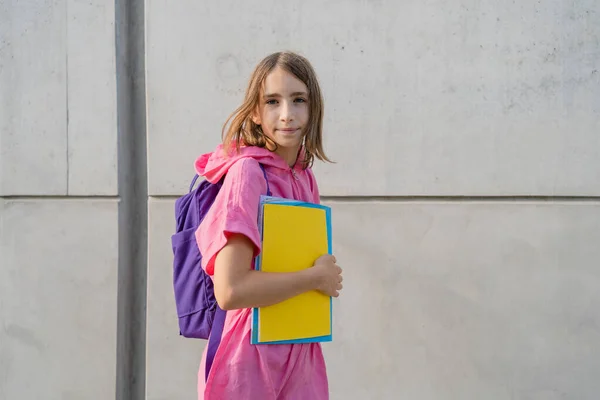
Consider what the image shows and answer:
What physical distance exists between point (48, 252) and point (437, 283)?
6.23ft

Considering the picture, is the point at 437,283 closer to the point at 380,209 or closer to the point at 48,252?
the point at 380,209

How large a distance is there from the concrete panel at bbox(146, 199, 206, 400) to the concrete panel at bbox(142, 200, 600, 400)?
27.1 inches

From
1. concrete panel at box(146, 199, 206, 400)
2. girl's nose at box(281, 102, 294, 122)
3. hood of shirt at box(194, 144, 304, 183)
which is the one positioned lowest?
concrete panel at box(146, 199, 206, 400)

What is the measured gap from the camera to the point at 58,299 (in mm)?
3133

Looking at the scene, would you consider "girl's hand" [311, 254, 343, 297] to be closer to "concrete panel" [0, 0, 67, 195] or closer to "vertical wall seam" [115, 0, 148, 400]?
"vertical wall seam" [115, 0, 148, 400]

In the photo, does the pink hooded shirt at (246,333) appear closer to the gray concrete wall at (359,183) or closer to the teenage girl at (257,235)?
the teenage girl at (257,235)

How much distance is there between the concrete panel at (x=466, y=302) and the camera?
273cm

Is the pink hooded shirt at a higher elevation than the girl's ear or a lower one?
lower

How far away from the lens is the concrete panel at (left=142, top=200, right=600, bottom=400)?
2.73 m

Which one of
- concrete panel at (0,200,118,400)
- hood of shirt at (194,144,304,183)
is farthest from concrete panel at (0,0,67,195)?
hood of shirt at (194,144,304,183)

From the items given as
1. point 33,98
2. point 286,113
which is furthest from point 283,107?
point 33,98

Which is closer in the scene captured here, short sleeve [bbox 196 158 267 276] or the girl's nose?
short sleeve [bbox 196 158 267 276]

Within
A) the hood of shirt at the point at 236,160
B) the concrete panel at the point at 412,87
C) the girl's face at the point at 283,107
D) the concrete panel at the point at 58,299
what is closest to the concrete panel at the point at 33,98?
the concrete panel at the point at 58,299

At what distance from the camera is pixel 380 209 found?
2863 mm
